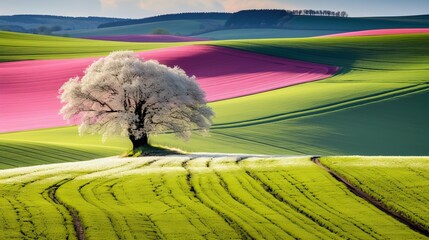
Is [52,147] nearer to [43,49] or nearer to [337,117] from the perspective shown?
[337,117]

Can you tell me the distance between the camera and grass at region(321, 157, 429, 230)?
2331 centimetres

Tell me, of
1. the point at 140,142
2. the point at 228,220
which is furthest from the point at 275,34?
the point at 228,220

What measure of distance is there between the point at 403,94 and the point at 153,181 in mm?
39974

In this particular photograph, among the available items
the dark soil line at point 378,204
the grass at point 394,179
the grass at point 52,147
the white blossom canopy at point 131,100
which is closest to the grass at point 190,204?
the dark soil line at point 378,204

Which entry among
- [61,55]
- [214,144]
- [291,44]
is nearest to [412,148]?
[214,144]

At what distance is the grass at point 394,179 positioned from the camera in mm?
23309

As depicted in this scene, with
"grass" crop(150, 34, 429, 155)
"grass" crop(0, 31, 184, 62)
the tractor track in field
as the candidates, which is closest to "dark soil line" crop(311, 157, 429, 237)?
"grass" crop(150, 34, 429, 155)

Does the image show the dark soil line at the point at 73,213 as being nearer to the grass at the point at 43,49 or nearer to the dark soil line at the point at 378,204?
the dark soil line at the point at 378,204

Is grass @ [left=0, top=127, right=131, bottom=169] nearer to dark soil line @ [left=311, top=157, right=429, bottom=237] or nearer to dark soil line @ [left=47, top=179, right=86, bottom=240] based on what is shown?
dark soil line @ [left=47, top=179, right=86, bottom=240]

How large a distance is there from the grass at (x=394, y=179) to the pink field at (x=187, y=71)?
29039mm

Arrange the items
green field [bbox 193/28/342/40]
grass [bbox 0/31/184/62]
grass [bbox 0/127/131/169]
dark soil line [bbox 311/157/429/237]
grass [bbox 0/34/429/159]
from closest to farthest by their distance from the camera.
→ dark soil line [bbox 311/157/429/237], grass [bbox 0/127/131/169], grass [bbox 0/34/429/159], grass [bbox 0/31/184/62], green field [bbox 193/28/342/40]

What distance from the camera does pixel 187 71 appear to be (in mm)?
73312

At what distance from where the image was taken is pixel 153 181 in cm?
2780

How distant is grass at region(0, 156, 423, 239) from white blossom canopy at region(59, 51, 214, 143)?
957cm
